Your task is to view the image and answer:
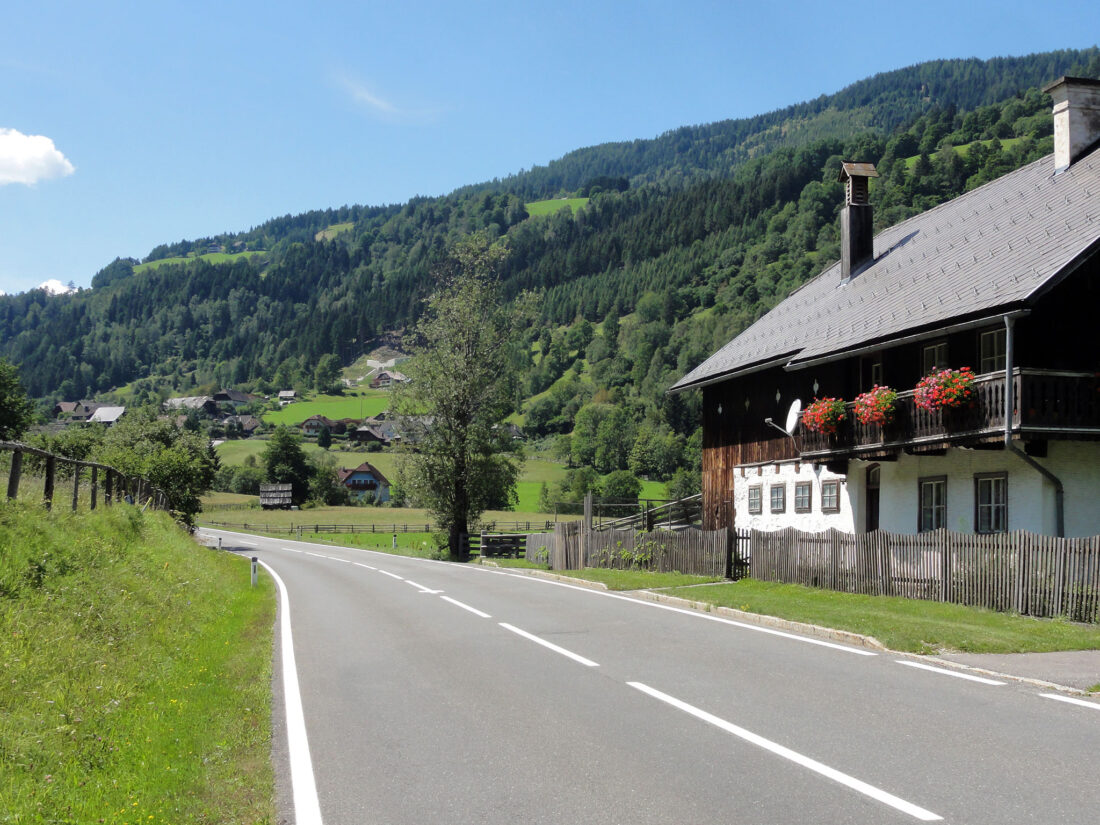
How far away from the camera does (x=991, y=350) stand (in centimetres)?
1997

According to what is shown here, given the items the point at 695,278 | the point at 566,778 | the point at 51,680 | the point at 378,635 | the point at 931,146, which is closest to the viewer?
the point at 566,778

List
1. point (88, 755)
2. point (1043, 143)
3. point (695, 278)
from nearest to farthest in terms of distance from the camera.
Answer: point (88, 755) → point (1043, 143) → point (695, 278)

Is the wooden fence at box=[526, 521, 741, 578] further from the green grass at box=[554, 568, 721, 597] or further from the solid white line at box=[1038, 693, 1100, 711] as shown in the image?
the solid white line at box=[1038, 693, 1100, 711]

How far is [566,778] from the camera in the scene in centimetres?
615

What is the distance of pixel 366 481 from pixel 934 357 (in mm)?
120932

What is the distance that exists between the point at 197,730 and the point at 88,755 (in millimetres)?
977

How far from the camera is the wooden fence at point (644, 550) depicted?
2323 centimetres

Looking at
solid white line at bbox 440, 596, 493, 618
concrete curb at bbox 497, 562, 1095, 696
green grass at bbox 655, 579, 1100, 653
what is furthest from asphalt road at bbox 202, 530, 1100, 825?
solid white line at bbox 440, 596, 493, 618

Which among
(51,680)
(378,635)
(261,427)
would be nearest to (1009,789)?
(51,680)

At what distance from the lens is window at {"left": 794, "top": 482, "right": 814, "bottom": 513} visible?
88.0 feet

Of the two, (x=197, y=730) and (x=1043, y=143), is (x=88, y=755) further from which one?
(x=1043, y=143)

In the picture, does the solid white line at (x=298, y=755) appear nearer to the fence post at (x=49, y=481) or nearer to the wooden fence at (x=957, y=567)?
the fence post at (x=49, y=481)

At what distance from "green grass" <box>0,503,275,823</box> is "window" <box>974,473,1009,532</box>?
564 inches

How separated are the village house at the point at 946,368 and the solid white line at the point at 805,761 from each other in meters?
12.3
